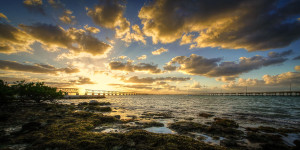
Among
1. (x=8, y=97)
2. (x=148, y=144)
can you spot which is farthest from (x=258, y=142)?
(x=8, y=97)

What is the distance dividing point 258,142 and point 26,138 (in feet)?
39.8

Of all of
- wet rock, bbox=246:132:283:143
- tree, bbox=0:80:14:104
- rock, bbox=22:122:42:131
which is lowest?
wet rock, bbox=246:132:283:143

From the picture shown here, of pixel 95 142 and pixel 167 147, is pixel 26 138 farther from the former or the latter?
pixel 167 147

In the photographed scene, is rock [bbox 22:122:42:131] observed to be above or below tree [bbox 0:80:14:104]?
below

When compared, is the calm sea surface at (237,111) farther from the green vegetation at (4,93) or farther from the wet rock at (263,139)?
the green vegetation at (4,93)

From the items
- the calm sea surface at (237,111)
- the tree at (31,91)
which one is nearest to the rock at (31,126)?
the calm sea surface at (237,111)

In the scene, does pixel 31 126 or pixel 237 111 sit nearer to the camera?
pixel 31 126

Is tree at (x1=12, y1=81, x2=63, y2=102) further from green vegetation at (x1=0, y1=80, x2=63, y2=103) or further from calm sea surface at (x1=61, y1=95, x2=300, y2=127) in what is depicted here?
calm sea surface at (x1=61, y1=95, x2=300, y2=127)

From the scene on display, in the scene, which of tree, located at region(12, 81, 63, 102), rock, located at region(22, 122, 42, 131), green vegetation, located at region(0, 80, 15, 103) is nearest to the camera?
rock, located at region(22, 122, 42, 131)

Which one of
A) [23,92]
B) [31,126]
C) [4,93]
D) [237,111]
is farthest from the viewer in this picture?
[237,111]

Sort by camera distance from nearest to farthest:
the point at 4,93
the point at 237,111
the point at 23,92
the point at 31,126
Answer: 1. the point at 31,126
2. the point at 4,93
3. the point at 23,92
4. the point at 237,111

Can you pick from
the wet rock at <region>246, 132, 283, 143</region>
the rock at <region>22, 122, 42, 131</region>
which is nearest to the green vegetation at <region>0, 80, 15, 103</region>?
Result: the rock at <region>22, 122, 42, 131</region>

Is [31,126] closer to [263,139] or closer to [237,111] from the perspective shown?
[263,139]

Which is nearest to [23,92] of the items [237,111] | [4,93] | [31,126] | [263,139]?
[4,93]
